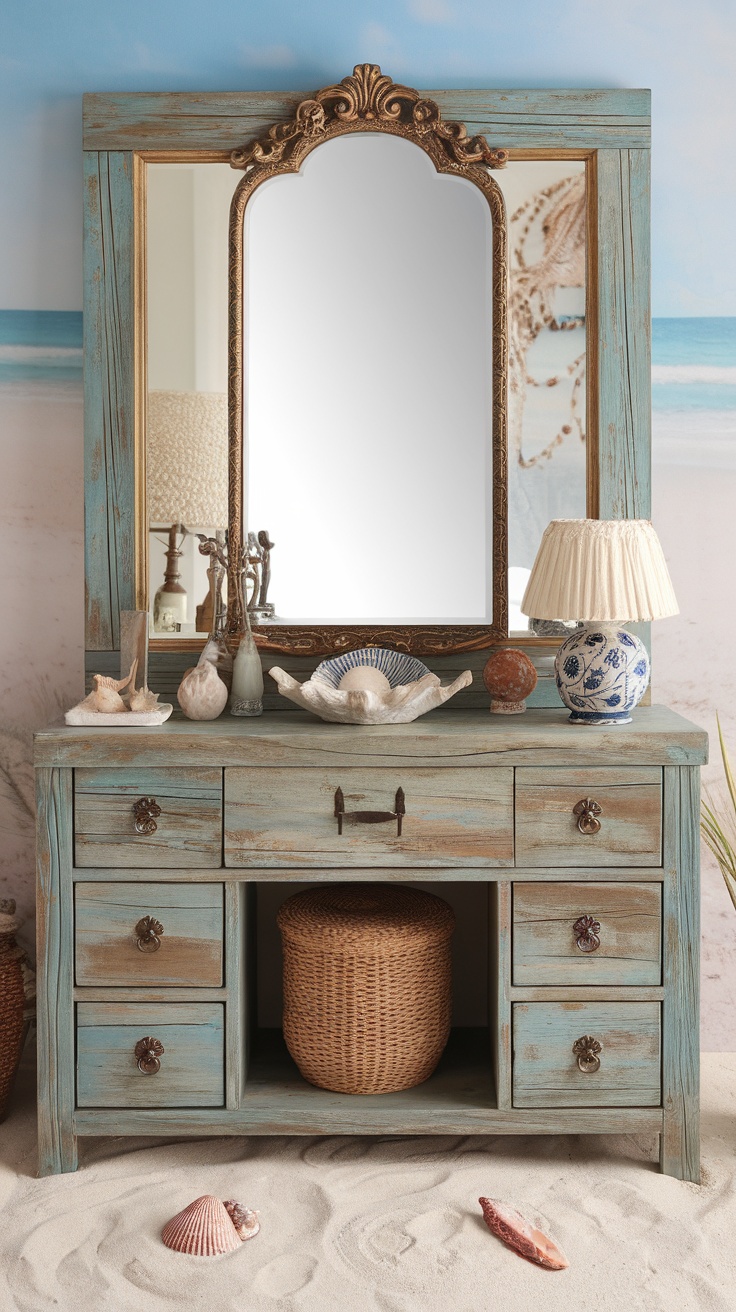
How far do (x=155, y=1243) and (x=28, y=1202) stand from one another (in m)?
0.28

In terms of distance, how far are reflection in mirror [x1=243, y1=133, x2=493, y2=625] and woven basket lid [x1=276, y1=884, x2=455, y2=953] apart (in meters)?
0.60

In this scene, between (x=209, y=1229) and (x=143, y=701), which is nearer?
(x=209, y=1229)

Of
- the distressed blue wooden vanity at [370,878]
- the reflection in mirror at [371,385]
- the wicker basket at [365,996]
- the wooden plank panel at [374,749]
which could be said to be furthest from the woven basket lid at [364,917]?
the reflection in mirror at [371,385]

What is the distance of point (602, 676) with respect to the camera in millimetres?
2160

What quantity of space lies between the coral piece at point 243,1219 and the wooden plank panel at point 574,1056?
1.76 feet

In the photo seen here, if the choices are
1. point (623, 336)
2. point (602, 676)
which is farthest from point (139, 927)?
point (623, 336)

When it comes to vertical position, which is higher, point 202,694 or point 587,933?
point 202,694

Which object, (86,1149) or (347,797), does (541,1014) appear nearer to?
(347,797)

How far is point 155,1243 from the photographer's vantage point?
186cm

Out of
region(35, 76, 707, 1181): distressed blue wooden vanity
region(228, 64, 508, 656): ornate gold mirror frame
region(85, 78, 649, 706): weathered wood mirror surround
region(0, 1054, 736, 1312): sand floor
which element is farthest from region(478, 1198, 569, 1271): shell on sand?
region(228, 64, 508, 656): ornate gold mirror frame

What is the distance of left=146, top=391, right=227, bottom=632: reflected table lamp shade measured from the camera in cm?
245

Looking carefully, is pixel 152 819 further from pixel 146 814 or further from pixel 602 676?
pixel 602 676

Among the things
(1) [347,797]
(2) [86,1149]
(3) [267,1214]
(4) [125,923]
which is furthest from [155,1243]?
(1) [347,797]

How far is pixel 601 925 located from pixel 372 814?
1.56 ft
